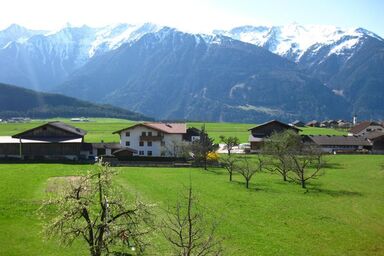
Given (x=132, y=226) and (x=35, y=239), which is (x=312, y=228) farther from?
(x=35, y=239)

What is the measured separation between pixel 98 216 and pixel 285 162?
47504mm

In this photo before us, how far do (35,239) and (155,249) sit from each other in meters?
9.95

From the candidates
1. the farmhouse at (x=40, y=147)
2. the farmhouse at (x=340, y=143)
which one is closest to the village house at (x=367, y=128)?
the farmhouse at (x=340, y=143)

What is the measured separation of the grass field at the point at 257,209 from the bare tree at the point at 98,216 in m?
5.87

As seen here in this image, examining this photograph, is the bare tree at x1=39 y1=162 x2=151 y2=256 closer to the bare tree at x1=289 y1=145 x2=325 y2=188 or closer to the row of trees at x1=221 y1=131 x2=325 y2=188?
the row of trees at x1=221 y1=131 x2=325 y2=188

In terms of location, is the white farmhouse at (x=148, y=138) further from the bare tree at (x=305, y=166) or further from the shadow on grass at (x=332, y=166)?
the shadow on grass at (x=332, y=166)

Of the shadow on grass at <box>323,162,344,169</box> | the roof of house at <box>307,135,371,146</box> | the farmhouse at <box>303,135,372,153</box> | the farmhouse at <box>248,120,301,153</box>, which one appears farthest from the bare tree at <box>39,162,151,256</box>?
the roof of house at <box>307,135,371,146</box>

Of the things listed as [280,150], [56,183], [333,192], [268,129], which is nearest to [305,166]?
[280,150]

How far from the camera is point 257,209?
47.1 metres

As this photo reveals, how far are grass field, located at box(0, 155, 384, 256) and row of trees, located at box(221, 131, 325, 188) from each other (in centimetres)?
174

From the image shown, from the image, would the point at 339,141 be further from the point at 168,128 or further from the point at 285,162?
the point at 285,162

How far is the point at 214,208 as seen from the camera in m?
46.7

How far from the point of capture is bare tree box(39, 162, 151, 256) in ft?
88.7

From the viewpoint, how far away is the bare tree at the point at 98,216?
27.0m
